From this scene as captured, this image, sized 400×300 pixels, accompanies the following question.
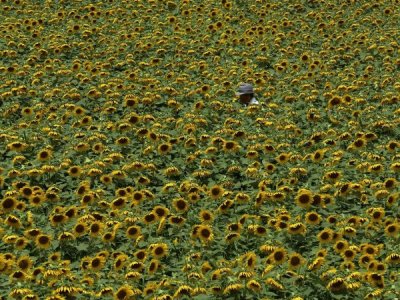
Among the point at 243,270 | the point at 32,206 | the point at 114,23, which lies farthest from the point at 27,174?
the point at 114,23

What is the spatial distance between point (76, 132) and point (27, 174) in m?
1.53

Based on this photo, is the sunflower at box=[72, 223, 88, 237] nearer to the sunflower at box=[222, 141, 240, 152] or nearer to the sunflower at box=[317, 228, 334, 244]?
the sunflower at box=[317, 228, 334, 244]

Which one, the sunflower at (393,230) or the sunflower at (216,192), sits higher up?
the sunflower at (393,230)

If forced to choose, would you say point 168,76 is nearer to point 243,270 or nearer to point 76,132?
point 76,132

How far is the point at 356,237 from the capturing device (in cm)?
758

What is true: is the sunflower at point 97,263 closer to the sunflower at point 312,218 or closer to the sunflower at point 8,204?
the sunflower at point 8,204

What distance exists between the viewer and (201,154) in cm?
1020

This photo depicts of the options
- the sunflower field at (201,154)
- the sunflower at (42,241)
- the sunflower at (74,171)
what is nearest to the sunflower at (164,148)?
the sunflower field at (201,154)

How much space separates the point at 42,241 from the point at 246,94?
18.1 ft

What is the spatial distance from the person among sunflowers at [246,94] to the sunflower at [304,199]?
3914 mm

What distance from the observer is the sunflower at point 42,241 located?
24.8 feet

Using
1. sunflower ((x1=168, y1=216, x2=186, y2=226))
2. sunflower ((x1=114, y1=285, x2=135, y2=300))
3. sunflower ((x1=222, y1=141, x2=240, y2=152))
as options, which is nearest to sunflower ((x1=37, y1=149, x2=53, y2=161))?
sunflower ((x1=222, y1=141, x2=240, y2=152))

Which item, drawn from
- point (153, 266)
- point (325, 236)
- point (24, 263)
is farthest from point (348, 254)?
point (24, 263)

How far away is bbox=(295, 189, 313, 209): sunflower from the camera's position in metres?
8.13
